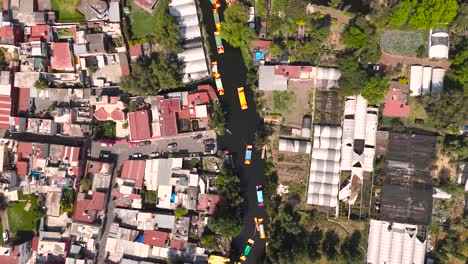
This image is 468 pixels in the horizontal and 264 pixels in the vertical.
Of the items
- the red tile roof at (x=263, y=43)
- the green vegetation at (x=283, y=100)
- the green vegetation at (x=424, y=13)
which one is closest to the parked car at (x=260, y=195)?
the green vegetation at (x=283, y=100)

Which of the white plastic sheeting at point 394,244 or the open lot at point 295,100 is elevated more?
the open lot at point 295,100

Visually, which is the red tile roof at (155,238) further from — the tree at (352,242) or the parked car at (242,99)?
the tree at (352,242)

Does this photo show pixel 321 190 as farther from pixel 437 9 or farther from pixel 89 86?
pixel 89 86

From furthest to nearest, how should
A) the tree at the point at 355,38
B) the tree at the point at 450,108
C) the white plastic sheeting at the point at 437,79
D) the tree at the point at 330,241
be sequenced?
the tree at the point at 330,241, the white plastic sheeting at the point at 437,79, the tree at the point at 355,38, the tree at the point at 450,108

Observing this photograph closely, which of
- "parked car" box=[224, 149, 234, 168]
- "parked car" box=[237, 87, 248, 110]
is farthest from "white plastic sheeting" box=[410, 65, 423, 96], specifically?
"parked car" box=[224, 149, 234, 168]

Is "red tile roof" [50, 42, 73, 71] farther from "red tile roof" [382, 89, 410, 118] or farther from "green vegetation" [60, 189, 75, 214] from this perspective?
"red tile roof" [382, 89, 410, 118]

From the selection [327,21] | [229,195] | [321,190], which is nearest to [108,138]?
[229,195]

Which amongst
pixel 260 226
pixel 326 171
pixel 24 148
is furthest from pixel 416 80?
pixel 24 148
